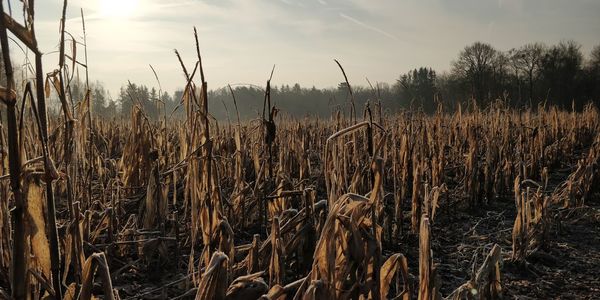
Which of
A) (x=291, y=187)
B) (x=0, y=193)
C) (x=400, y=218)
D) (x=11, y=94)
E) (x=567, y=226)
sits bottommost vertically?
(x=567, y=226)

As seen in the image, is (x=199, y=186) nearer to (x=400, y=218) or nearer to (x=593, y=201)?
(x=400, y=218)

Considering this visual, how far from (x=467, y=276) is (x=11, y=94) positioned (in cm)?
208

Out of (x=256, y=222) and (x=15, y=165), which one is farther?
(x=256, y=222)

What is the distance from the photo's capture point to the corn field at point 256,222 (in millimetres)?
1027

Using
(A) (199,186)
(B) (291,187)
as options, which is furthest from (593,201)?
(A) (199,186)

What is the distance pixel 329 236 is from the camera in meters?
1.06

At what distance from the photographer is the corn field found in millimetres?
1027

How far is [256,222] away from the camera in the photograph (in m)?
2.82

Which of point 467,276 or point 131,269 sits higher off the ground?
point 131,269

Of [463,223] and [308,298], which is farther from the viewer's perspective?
[463,223]

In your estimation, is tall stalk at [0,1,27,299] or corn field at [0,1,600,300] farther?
corn field at [0,1,600,300]

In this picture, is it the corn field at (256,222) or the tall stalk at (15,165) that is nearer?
the tall stalk at (15,165)

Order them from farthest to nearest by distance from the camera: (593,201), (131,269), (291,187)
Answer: (593,201), (291,187), (131,269)

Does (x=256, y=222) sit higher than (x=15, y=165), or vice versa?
(x=15, y=165)
